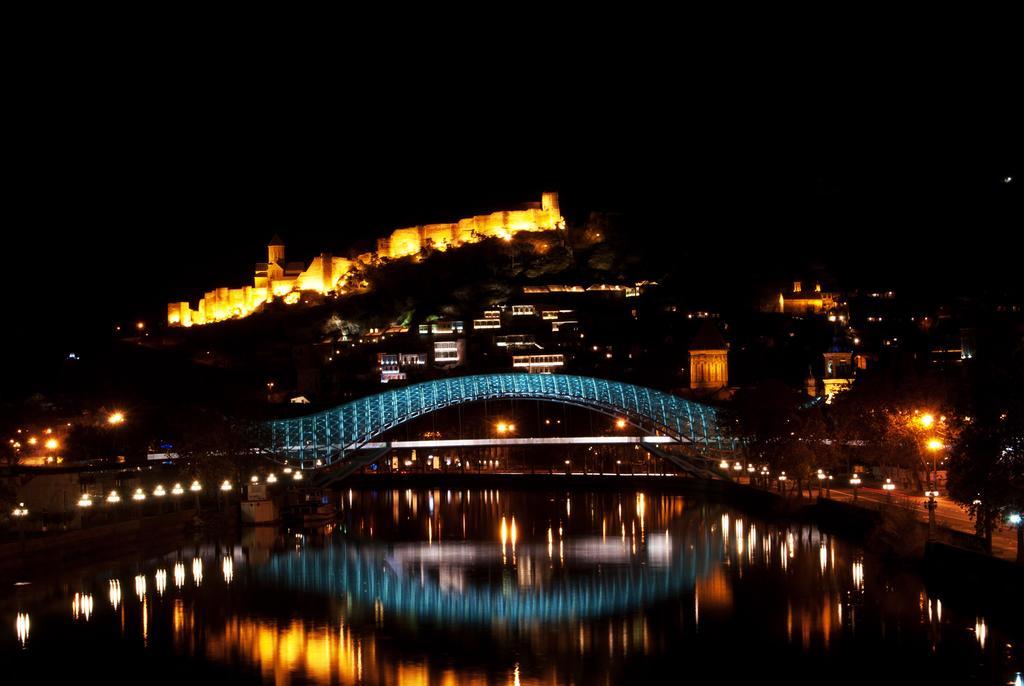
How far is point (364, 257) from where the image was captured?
136 meters

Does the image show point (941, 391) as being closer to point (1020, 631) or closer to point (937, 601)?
point (937, 601)

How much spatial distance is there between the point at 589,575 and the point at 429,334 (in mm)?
81656

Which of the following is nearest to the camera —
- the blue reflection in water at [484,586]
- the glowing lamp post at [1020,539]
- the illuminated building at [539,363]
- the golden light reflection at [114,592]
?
the glowing lamp post at [1020,539]

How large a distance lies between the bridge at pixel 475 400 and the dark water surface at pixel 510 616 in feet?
58.6

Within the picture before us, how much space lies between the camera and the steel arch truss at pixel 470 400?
6669 centimetres

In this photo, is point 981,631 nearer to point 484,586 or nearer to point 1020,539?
point 1020,539

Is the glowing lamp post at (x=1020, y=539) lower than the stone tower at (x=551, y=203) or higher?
lower

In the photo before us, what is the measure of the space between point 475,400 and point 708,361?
119ft

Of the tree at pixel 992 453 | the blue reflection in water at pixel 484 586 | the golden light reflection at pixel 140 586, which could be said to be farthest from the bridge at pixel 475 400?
the tree at pixel 992 453

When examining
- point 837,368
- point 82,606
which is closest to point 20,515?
point 82,606

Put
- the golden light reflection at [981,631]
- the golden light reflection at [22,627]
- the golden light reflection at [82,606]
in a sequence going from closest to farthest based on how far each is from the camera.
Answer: the golden light reflection at [981,631], the golden light reflection at [22,627], the golden light reflection at [82,606]

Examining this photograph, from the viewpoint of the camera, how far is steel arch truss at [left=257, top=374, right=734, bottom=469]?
6669cm

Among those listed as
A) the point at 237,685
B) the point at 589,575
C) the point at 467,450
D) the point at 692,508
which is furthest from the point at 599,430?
the point at 237,685

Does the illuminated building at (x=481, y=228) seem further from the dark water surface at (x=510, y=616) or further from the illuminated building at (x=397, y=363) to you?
the dark water surface at (x=510, y=616)
